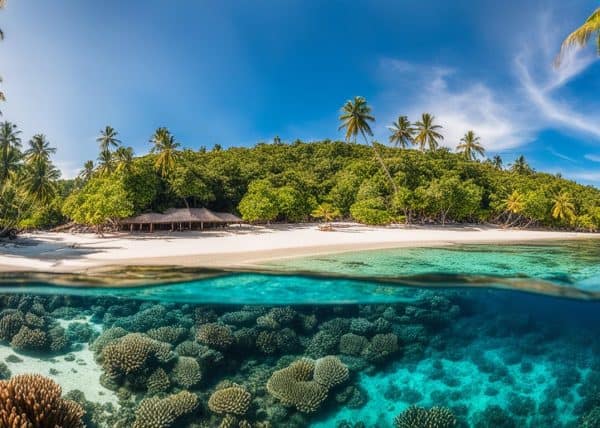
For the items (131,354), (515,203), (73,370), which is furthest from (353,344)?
(515,203)

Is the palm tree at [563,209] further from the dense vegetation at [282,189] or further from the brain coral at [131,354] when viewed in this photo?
the brain coral at [131,354]

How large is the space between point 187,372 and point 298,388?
2635mm

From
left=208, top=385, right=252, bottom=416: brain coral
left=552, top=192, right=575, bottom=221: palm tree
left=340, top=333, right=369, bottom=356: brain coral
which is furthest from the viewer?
left=552, top=192, right=575, bottom=221: palm tree

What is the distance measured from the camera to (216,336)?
914 cm

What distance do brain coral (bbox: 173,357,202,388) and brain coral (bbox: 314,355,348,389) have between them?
2.75 meters

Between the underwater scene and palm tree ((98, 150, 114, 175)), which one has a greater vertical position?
palm tree ((98, 150, 114, 175))

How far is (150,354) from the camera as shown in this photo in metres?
8.21

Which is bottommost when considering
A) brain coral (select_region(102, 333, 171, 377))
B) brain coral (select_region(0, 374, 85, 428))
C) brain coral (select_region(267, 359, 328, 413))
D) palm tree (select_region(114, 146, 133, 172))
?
brain coral (select_region(267, 359, 328, 413))

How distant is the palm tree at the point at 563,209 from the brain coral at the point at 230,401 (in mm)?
52691

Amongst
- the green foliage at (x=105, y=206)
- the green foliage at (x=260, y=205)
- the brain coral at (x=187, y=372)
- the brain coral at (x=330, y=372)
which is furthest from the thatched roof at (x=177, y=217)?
the brain coral at (x=330, y=372)

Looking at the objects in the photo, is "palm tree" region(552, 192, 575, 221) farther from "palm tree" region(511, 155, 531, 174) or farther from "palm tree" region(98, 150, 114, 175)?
"palm tree" region(98, 150, 114, 175)

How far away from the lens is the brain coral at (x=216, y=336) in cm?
903

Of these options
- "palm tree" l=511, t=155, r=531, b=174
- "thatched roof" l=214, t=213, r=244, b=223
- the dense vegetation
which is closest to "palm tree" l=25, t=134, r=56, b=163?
the dense vegetation

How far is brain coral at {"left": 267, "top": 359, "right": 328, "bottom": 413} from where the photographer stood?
23.5 ft
